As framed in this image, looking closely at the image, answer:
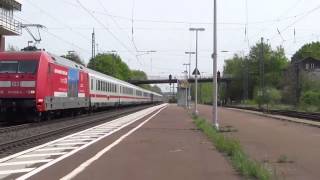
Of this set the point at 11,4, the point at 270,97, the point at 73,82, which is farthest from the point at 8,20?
the point at 270,97

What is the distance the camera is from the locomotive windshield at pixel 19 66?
30.0m

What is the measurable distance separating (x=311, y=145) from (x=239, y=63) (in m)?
112

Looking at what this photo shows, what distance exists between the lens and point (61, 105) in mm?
33562

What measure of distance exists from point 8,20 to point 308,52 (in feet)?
296

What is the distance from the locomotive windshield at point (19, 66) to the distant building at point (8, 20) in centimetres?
3033

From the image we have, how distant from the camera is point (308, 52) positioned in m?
138

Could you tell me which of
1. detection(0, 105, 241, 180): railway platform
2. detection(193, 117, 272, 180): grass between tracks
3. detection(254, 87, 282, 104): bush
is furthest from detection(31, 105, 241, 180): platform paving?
detection(254, 87, 282, 104): bush

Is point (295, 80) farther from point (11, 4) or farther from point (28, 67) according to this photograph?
point (28, 67)

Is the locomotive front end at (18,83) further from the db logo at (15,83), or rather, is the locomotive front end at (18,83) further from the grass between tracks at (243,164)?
the grass between tracks at (243,164)

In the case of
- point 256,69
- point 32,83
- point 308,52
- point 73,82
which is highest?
point 308,52

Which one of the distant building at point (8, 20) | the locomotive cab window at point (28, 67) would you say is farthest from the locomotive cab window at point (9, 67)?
the distant building at point (8, 20)

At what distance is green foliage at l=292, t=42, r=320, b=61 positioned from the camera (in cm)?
13675

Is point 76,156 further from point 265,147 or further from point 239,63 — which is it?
point 239,63

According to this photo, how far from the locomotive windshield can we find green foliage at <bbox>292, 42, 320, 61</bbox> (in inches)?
4289
